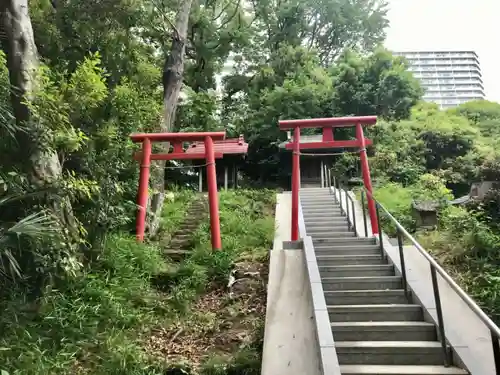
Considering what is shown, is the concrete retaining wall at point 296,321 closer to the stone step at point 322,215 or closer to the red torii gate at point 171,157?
the red torii gate at point 171,157

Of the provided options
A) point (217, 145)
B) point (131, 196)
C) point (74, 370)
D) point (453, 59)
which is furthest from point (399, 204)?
point (453, 59)

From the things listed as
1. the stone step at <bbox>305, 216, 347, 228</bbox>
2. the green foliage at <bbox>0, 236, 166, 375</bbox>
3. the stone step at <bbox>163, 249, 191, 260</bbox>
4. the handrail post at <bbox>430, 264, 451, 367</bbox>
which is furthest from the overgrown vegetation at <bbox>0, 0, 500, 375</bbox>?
the handrail post at <bbox>430, 264, 451, 367</bbox>

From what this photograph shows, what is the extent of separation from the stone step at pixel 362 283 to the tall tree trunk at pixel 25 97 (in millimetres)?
3973

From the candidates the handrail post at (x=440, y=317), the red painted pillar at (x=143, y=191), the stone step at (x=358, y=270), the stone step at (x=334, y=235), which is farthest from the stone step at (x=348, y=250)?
the red painted pillar at (x=143, y=191)

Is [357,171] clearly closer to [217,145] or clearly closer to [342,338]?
[217,145]

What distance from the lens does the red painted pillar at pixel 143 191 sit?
865 centimetres

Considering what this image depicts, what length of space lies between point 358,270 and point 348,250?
0.88 meters

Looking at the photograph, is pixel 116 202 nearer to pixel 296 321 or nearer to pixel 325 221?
pixel 296 321

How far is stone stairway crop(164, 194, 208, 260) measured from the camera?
29.2 ft

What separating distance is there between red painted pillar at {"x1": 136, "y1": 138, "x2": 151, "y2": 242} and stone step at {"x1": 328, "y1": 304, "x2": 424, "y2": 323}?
474 cm

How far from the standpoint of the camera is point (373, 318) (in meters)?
5.01

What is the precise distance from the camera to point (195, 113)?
1838 cm

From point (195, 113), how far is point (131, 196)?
365 inches

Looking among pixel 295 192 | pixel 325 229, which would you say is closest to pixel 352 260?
pixel 295 192
